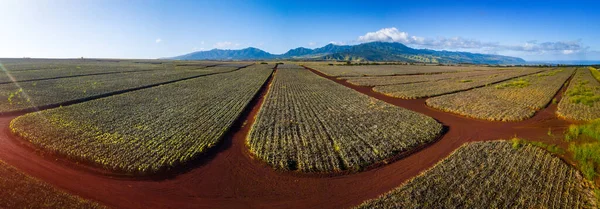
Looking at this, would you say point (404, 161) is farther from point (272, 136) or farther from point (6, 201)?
point (6, 201)

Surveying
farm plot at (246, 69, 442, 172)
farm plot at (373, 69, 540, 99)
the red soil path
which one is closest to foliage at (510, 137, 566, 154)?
the red soil path

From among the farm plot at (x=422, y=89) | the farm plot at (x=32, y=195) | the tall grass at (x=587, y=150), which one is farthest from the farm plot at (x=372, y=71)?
the farm plot at (x=32, y=195)

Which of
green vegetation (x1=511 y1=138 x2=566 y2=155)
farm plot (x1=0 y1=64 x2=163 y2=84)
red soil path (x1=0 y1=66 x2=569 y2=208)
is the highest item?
farm plot (x1=0 y1=64 x2=163 y2=84)

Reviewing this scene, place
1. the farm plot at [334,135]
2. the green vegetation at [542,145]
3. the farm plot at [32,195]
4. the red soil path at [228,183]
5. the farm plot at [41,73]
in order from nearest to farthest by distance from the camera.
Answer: the farm plot at [32,195]
the red soil path at [228,183]
the farm plot at [334,135]
the green vegetation at [542,145]
the farm plot at [41,73]

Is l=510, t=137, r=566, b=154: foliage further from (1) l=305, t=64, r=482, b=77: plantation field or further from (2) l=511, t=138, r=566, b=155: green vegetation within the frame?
(1) l=305, t=64, r=482, b=77: plantation field

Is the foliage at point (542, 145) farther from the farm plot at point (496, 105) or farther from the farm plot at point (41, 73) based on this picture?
the farm plot at point (41, 73)

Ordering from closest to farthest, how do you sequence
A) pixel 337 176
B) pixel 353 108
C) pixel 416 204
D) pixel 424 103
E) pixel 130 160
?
pixel 416 204 < pixel 337 176 < pixel 130 160 < pixel 353 108 < pixel 424 103

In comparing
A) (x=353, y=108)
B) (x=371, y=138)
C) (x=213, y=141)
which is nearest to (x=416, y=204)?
(x=371, y=138)
